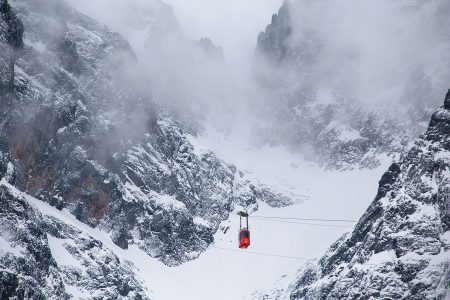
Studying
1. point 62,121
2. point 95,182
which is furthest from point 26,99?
point 95,182

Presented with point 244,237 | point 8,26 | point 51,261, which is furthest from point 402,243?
point 8,26

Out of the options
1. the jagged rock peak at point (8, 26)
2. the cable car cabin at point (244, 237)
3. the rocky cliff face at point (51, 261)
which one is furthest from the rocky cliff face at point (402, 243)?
the jagged rock peak at point (8, 26)

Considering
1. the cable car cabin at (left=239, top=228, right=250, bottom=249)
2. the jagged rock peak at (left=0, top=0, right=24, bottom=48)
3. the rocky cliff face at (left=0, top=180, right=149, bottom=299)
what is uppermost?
the jagged rock peak at (left=0, top=0, right=24, bottom=48)

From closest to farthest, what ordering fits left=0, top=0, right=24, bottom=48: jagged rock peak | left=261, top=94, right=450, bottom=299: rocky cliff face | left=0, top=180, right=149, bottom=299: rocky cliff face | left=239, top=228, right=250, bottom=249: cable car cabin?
left=239, top=228, right=250, bottom=249: cable car cabin, left=0, top=180, right=149, bottom=299: rocky cliff face, left=0, top=0, right=24, bottom=48: jagged rock peak, left=261, top=94, right=450, bottom=299: rocky cliff face

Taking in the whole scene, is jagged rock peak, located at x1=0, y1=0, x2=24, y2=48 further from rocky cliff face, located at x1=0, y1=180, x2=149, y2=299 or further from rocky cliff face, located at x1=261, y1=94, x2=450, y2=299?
rocky cliff face, located at x1=261, y1=94, x2=450, y2=299

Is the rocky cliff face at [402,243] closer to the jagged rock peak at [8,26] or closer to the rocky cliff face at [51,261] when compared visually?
the rocky cliff face at [51,261]

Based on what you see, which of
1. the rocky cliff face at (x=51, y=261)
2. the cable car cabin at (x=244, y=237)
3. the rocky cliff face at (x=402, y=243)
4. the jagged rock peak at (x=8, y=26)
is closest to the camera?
the cable car cabin at (x=244, y=237)

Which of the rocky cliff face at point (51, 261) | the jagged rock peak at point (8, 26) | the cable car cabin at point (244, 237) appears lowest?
the cable car cabin at point (244, 237)

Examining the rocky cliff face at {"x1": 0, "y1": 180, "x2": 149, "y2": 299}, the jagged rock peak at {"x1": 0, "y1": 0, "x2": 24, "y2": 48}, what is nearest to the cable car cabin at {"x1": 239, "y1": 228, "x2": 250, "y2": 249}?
the rocky cliff face at {"x1": 0, "y1": 180, "x2": 149, "y2": 299}

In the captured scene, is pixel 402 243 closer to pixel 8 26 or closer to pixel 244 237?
pixel 244 237
